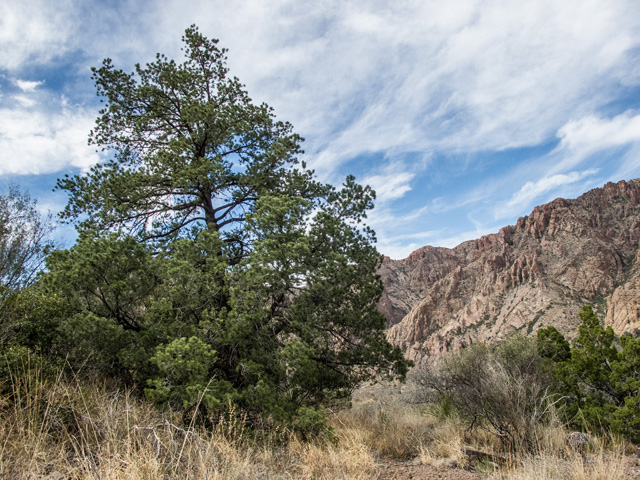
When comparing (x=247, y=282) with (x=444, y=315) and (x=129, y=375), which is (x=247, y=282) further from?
(x=444, y=315)

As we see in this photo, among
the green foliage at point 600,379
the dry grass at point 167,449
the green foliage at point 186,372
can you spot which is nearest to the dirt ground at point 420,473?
the dry grass at point 167,449

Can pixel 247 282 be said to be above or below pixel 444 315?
above

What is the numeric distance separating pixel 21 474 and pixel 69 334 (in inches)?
138

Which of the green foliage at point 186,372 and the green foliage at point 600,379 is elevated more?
the green foliage at point 186,372

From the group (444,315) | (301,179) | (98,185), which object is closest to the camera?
(98,185)

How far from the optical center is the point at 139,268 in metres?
6.99

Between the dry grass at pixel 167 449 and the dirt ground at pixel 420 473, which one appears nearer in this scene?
the dry grass at pixel 167 449

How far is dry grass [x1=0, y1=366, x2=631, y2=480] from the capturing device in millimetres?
3295

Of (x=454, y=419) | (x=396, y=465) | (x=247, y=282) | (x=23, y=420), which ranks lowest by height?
(x=454, y=419)

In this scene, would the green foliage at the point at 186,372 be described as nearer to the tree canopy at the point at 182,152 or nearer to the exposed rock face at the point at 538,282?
the tree canopy at the point at 182,152

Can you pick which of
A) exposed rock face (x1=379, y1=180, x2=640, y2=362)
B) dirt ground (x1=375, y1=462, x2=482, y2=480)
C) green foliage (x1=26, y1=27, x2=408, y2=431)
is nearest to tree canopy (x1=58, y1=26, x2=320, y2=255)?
green foliage (x1=26, y1=27, x2=408, y2=431)

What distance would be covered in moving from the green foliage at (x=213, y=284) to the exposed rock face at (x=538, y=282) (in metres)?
41.5

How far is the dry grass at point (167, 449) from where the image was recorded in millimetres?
3295

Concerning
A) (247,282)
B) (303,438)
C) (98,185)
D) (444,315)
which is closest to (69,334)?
(247,282)
